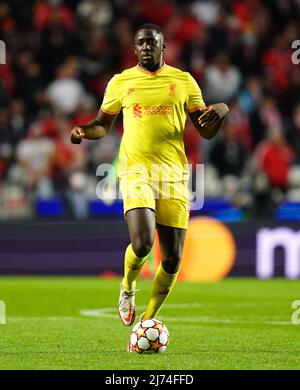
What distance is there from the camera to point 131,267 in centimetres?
834

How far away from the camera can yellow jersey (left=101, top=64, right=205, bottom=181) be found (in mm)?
8328

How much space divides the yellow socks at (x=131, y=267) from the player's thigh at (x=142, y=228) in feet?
0.60

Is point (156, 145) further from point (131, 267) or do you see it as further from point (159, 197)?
point (131, 267)

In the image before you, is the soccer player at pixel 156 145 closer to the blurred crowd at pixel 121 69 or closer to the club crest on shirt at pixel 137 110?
the club crest on shirt at pixel 137 110

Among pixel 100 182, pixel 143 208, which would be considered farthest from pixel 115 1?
pixel 143 208

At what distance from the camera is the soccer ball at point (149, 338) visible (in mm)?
7883

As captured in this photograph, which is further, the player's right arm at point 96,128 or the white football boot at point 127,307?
the white football boot at point 127,307

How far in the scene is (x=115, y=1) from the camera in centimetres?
1994

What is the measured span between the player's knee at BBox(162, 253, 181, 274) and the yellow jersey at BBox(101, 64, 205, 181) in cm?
58

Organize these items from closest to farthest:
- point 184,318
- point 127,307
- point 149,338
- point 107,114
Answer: point 149,338, point 127,307, point 107,114, point 184,318

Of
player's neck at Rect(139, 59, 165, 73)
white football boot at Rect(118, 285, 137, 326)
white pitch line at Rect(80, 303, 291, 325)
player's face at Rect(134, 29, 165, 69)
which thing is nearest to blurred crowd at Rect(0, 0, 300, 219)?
white pitch line at Rect(80, 303, 291, 325)

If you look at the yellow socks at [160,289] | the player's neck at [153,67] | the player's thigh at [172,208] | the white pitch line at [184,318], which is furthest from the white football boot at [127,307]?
the white pitch line at [184,318]

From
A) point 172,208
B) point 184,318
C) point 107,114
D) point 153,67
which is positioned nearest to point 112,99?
point 107,114

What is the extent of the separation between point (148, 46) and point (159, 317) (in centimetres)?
345
